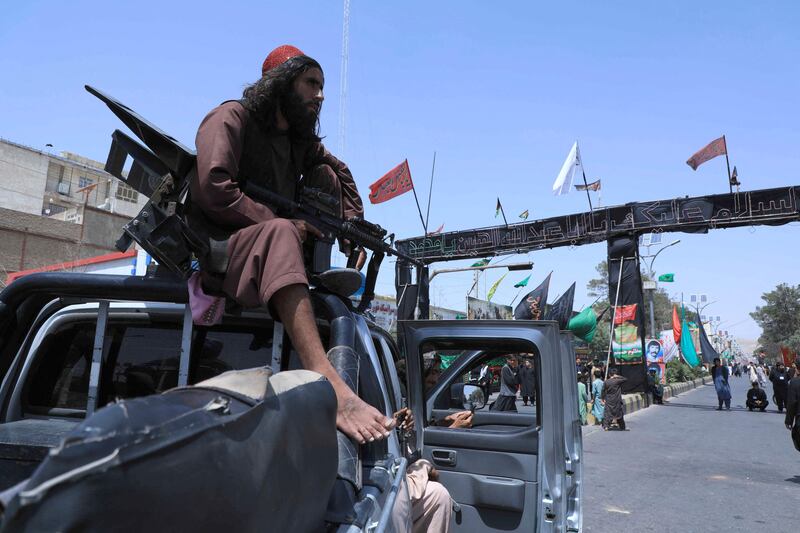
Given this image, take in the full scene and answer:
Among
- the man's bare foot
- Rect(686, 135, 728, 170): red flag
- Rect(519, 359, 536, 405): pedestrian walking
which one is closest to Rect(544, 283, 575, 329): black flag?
Rect(519, 359, 536, 405): pedestrian walking

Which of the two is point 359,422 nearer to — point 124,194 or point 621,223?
point 621,223

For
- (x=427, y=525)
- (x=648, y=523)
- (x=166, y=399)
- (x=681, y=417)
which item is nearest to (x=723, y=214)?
(x=681, y=417)

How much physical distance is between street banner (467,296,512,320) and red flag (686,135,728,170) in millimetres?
10249

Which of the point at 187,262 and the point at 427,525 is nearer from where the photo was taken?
the point at 187,262

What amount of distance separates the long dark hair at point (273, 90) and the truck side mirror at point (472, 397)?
2.57 meters

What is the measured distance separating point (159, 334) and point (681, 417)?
60.5 feet

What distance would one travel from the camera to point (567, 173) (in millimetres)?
20391

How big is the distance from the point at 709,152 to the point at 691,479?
1430 cm

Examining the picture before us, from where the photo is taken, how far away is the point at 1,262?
93.6 feet

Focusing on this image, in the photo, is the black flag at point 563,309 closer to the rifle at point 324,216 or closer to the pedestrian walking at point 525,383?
the pedestrian walking at point 525,383

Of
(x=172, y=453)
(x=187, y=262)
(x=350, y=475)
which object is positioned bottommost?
(x=350, y=475)

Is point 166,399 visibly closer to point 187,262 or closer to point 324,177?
point 187,262

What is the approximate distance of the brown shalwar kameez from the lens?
151cm

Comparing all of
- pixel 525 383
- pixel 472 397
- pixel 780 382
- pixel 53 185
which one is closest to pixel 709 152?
pixel 780 382
